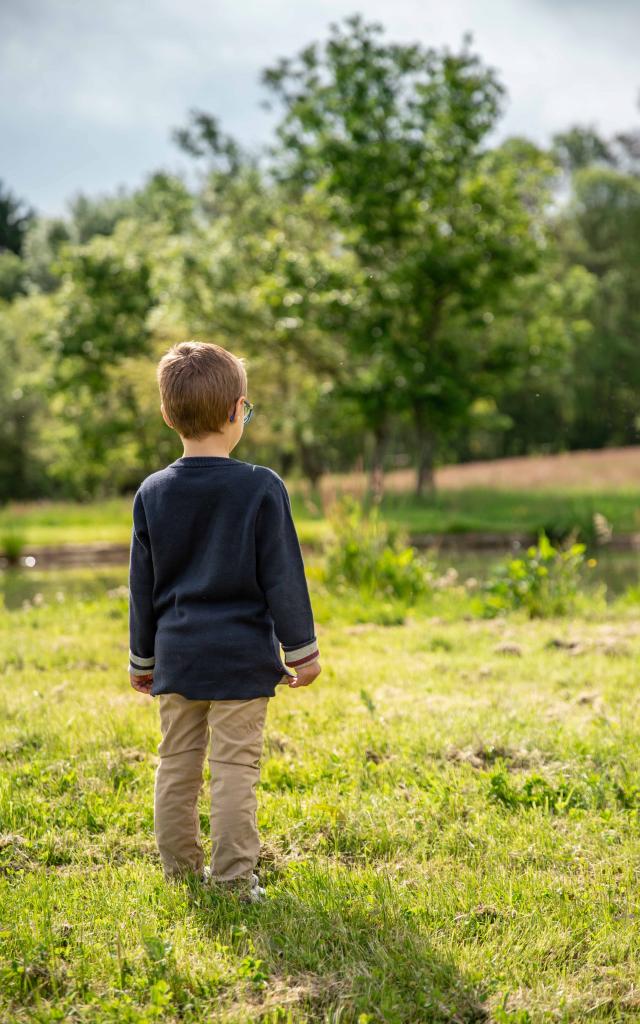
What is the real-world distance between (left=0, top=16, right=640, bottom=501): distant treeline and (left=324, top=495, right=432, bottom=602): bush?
9.23 m

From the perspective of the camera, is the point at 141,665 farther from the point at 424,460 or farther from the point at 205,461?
the point at 424,460

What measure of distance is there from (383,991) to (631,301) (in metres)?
40.8

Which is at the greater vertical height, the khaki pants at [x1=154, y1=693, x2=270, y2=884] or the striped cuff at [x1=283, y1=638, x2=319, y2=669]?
the striped cuff at [x1=283, y1=638, x2=319, y2=669]

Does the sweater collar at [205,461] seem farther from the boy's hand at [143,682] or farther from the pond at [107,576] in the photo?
the pond at [107,576]

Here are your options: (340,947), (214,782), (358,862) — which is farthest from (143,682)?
(340,947)

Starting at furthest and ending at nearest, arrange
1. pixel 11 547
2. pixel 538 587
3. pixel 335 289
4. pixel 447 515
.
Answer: pixel 335 289
pixel 447 515
pixel 11 547
pixel 538 587

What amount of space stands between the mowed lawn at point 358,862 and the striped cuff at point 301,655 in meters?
0.63

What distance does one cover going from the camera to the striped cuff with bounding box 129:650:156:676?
287 cm

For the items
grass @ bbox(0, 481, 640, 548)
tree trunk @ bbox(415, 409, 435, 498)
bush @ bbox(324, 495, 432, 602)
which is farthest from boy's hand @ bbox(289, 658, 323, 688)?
tree trunk @ bbox(415, 409, 435, 498)

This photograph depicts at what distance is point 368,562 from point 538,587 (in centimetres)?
151

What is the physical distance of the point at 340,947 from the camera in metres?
2.34

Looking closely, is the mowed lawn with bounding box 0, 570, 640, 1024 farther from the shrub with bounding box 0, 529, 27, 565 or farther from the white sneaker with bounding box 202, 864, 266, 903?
the shrub with bounding box 0, 529, 27, 565

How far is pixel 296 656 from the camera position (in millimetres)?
2713

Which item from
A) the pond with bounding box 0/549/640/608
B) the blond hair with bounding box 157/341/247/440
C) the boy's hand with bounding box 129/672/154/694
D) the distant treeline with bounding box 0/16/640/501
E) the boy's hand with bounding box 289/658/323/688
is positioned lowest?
the pond with bounding box 0/549/640/608
